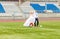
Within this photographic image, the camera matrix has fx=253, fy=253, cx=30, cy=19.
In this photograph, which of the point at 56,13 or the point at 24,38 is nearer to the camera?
the point at 24,38

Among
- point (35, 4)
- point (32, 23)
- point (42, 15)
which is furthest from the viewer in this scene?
point (35, 4)

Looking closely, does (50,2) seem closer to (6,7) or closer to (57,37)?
(6,7)

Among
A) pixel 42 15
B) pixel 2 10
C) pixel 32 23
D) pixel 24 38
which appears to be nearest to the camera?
pixel 24 38

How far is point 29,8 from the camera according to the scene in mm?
47188

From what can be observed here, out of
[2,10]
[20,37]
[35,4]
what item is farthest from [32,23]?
[35,4]

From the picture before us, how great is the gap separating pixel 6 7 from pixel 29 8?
4.28m

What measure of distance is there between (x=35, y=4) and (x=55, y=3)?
4.31 meters

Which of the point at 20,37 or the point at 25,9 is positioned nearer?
the point at 20,37

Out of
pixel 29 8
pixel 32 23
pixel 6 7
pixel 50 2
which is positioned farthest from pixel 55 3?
pixel 32 23

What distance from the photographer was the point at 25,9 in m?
46.1

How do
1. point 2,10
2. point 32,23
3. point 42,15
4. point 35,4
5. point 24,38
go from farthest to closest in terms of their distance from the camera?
point 35,4 < point 2,10 < point 42,15 < point 32,23 < point 24,38

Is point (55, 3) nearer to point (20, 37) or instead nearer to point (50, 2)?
point (50, 2)

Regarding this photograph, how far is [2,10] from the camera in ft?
146

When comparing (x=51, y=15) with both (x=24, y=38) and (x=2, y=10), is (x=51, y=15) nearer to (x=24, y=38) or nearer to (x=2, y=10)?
(x=2, y=10)
